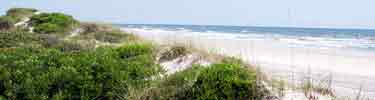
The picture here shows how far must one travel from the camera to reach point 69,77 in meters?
6.05

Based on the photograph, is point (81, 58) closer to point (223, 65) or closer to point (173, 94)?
point (173, 94)

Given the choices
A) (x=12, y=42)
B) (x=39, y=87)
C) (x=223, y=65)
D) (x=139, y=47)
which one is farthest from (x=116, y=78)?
(x=12, y=42)

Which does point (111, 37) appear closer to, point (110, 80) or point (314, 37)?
point (110, 80)

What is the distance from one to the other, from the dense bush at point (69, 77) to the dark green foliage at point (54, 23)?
969 cm

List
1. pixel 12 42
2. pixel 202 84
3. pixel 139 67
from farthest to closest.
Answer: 1. pixel 12 42
2. pixel 139 67
3. pixel 202 84

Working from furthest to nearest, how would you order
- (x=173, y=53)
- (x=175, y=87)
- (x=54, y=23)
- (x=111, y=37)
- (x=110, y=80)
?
(x=54, y=23), (x=111, y=37), (x=173, y=53), (x=110, y=80), (x=175, y=87)

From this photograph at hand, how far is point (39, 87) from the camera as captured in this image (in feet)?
19.4

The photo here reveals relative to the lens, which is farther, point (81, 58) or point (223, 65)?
point (81, 58)

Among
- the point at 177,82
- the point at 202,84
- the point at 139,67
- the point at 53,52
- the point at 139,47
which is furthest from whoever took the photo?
the point at 139,47

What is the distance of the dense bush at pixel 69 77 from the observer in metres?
5.91

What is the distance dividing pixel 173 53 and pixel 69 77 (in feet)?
9.66

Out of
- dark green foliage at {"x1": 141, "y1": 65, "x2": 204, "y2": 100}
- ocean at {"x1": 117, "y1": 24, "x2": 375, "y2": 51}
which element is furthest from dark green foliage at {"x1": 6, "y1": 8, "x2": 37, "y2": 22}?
dark green foliage at {"x1": 141, "y1": 65, "x2": 204, "y2": 100}

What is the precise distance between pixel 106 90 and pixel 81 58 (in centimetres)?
106

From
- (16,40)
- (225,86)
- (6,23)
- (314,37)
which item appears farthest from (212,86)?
(314,37)
